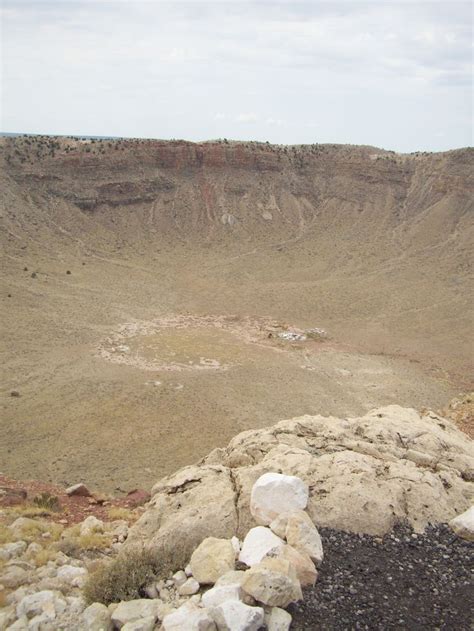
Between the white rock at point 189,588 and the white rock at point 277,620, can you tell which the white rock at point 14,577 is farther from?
the white rock at point 277,620

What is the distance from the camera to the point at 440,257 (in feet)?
143

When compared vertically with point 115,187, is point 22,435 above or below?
below

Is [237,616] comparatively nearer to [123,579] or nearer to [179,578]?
[179,578]

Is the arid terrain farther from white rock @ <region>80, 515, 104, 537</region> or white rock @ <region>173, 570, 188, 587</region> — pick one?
white rock @ <region>173, 570, 188, 587</region>

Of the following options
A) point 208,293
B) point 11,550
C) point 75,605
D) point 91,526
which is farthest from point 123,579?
point 208,293

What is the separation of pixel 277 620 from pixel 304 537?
150cm

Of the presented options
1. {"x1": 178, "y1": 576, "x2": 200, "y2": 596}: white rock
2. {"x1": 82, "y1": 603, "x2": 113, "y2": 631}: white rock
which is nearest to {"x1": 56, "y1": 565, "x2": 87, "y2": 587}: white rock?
{"x1": 82, "y1": 603, "x2": 113, "y2": 631}: white rock

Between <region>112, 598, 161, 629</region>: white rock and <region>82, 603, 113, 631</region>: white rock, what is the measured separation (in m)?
0.10

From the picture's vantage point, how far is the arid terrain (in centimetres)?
2041

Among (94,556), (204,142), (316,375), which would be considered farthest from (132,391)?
(204,142)

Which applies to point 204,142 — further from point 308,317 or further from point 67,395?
point 67,395

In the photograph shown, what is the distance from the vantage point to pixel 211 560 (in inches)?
294

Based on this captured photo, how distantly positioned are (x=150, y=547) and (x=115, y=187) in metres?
44.8

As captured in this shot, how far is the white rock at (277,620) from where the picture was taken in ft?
20.8
